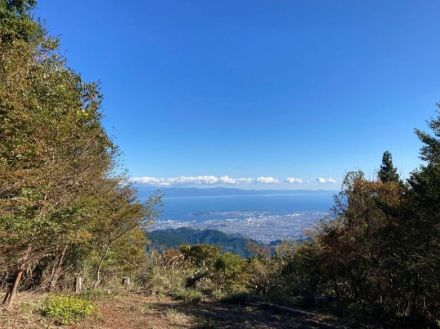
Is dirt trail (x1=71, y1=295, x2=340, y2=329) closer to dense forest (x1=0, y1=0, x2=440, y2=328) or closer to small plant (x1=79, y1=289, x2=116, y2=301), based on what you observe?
small plant (x1=79, y1=289, x2=116, y2=301)

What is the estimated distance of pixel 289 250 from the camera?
19.9 m

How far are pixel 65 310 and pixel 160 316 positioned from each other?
244 cm

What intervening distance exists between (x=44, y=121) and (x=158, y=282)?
32.7 feet

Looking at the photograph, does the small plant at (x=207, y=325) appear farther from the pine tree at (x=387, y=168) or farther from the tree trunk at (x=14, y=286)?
the pine tree at (x=387, y=168)

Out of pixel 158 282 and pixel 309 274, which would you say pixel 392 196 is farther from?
pixel 158 282

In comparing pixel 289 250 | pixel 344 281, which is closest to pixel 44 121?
pixel 344 281

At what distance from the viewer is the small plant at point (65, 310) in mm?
7680

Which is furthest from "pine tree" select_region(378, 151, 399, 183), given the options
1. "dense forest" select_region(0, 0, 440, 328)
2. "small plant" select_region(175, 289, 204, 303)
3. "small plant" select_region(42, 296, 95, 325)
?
"small plant" select_region(42, 296, 95, 325)

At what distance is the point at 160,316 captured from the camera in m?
9.50

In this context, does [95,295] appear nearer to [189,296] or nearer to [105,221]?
[105,221]

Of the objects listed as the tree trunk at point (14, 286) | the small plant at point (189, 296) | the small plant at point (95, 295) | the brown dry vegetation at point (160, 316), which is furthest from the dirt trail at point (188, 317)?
the tree trunk at point (14, 286)

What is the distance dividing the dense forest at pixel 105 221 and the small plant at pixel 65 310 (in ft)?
3.30

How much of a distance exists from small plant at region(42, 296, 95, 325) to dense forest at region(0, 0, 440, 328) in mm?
1007

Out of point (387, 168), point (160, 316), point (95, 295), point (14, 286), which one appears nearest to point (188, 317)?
point (160, 316)
